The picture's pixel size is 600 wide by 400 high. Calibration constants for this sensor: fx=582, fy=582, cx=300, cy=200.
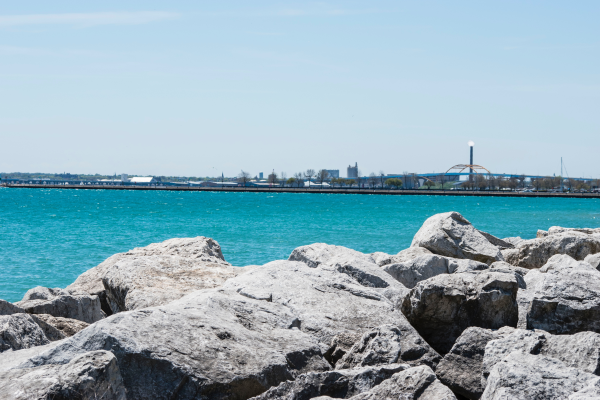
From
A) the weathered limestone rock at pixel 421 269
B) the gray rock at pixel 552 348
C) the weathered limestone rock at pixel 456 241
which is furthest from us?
the weathered limestone rock at pixel 456 241

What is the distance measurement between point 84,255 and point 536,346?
19842mm

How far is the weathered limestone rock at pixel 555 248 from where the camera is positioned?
12.0 meters

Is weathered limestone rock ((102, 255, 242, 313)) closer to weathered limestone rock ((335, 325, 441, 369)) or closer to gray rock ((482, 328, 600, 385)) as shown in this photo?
weathered limestone rock ((335, 325, 441, 369))

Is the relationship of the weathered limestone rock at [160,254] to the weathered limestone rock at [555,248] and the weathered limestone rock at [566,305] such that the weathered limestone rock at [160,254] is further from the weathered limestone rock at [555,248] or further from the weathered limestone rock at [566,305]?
the weathered limestone rock at [555,248]

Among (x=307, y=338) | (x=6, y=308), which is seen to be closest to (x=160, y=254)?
(x=6, y=308)

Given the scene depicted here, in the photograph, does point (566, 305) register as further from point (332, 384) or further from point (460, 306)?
point (332, 384)

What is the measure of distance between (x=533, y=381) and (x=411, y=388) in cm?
74

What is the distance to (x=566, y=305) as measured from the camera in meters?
5.21

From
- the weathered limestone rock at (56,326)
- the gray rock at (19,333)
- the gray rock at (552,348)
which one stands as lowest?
the weathered limestone rock at (56,326)

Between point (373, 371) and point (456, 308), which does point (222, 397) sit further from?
point (456, 308)

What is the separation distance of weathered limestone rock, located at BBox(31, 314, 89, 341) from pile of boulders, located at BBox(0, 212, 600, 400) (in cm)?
2


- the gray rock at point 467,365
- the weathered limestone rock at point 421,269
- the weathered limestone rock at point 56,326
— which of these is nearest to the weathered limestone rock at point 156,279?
the weathered limestone rock at point 56,326

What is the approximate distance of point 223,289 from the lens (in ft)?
19.4

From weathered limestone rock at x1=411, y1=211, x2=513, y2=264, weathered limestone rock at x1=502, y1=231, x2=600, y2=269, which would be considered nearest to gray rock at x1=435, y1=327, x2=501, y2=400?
weathered limestone rock at x1=411, y1=211, x2=513, y2=264
